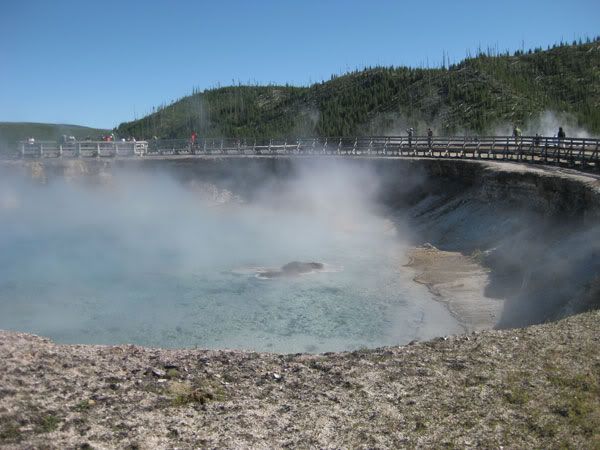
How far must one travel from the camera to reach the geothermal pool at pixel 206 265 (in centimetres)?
1775

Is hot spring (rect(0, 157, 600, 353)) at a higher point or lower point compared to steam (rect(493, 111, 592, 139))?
lower

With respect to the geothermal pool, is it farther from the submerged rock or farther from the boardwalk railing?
the boardwalk railing

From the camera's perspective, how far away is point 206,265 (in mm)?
27094

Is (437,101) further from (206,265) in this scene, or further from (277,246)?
(206,265)

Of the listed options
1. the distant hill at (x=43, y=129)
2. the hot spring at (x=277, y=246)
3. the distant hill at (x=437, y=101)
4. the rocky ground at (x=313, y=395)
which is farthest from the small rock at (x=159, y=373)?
the distant hill at (x=43, y=129)

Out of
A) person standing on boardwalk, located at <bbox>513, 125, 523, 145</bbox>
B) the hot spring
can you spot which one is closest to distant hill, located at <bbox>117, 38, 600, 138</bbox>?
person standing on boardwalk, located at <bbox>513, 125, 523, 145</bbox>

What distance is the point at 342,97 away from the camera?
112m

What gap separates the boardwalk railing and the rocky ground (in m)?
22.6

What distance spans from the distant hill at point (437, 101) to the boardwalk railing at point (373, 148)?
86.6ft

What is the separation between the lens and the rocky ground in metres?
8.34

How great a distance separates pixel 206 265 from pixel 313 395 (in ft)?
58.7

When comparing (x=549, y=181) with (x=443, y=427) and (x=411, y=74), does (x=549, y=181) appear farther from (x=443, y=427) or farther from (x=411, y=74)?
(x=411, y=74)

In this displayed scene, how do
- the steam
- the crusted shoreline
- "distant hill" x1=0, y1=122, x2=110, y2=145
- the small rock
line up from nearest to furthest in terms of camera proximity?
Result: the small rock < the crusted shoreline < the steam < "distant hill" x1=0, y1=122, x2=110, y2=145

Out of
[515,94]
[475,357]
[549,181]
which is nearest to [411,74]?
[515,94]
